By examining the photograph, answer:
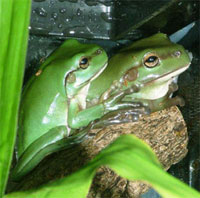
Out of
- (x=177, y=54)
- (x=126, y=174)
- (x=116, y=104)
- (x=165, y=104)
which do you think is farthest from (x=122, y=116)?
(x=126, y=174)

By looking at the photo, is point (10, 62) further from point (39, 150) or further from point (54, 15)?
point (54, 15)

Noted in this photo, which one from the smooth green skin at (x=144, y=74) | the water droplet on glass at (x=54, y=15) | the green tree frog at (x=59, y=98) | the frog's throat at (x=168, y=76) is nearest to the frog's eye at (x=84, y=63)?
the green tree frog at (x=59, y=98)

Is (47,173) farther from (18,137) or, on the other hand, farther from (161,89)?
(161,89)

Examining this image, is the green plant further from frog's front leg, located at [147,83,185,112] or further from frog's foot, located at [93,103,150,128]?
frog's front leg, located at [147,83,185,112]

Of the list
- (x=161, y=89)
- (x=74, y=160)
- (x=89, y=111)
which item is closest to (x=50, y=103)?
(x=89, y=111)

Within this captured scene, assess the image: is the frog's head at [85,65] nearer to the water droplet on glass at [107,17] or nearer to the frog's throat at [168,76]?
the frog's throat at [168,76]

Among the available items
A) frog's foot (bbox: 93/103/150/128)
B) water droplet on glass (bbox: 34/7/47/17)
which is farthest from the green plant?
water droplet on glass (bbox: 34/7/47/17)
